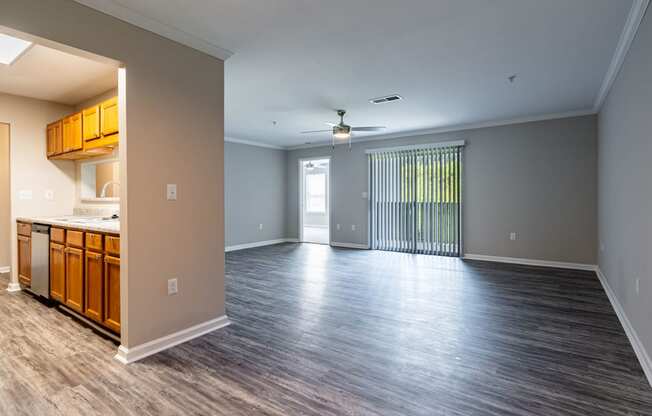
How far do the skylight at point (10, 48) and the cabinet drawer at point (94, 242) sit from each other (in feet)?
5.68

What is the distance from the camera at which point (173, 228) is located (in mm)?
2727

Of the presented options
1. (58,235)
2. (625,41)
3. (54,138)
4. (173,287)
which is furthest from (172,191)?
(625,41)

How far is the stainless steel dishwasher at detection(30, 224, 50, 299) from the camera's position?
3.59 meters

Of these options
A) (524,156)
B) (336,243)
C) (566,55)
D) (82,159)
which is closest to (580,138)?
(524,156)

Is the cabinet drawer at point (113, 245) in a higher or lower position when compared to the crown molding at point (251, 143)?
lower

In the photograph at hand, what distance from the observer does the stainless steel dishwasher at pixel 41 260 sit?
141 inches

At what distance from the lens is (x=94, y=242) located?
9.49 feet

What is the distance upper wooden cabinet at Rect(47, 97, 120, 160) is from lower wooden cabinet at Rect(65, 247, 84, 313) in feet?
3.75

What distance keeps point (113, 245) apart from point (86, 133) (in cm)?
175

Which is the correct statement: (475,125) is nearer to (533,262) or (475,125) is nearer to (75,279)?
(533,262)

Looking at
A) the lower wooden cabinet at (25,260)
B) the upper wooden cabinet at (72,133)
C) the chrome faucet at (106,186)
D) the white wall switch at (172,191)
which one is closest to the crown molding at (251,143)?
the chrome faucet at (106,186)

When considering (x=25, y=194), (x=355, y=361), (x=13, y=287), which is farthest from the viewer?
(x=25, y=194)

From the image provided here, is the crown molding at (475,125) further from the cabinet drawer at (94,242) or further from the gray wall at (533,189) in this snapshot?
the cabinet drawer at (94,242)

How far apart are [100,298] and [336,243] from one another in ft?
18.9
